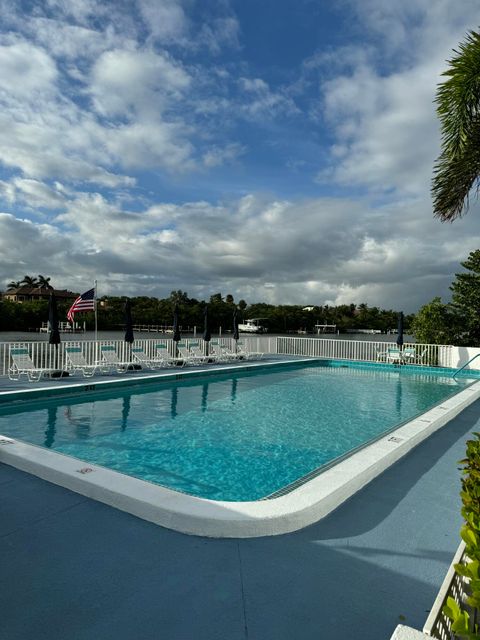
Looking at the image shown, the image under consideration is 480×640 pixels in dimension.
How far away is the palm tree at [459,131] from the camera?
6.04 m

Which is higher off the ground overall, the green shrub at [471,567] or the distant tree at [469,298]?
the distant tree at [469,298]

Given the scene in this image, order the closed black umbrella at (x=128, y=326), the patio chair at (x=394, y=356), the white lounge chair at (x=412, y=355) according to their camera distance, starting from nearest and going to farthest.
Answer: the closed black umbrella at (x=128, y=326), the white lounge chair at (x=412, y=355), the patio chair at (x=394, y=356)

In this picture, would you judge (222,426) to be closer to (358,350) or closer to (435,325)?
(358,350)

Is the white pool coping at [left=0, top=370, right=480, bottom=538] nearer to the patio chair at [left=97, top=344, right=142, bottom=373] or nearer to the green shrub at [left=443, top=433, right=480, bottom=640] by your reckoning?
the green shrub at [left=443, top=433, right=480, bottom=640]

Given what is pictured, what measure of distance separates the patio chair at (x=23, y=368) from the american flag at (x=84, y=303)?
1.99 metres

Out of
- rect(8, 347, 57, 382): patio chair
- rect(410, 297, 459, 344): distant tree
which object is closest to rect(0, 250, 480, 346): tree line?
rect(410, 297, 459, 344): distant tree

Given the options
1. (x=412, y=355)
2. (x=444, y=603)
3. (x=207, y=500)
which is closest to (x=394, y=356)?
(x=412, y=355)

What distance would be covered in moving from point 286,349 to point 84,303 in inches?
380

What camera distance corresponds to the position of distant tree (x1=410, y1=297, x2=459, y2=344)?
1666 cm

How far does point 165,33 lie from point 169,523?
33.8 feet

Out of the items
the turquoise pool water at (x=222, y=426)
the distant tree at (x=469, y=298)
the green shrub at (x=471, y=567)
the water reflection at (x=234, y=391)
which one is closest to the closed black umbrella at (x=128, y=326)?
the turquoise pool water at (x=222, y=426)

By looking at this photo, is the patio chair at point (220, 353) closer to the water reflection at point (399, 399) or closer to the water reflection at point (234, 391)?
the water reflection at point (234, 391)

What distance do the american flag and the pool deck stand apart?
9.40 m

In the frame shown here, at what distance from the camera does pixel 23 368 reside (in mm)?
10219
